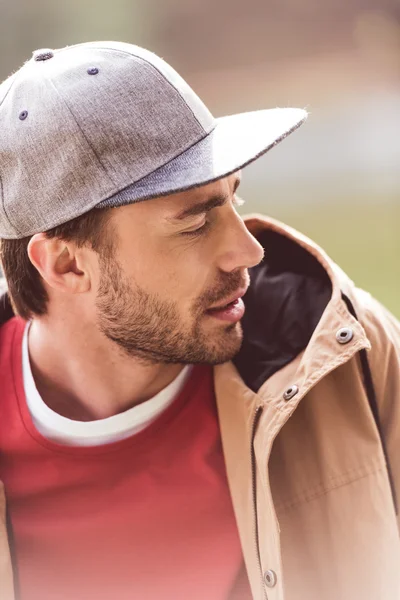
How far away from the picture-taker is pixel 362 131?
3770 mm

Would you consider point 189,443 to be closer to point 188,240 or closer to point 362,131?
point 188,240

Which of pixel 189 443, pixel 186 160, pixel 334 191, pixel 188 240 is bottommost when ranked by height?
pixel 334 191

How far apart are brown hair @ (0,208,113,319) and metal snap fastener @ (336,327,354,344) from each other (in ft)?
1.43

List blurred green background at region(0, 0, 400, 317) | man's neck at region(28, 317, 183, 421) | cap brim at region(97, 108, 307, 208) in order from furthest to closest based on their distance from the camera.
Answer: blurred green background at region(0, 0, 400, 317) < man's neck at region(28, 317, 183, 421) < cap brim at region(97, 108, 307, 208)

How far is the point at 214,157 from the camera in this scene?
3.82ft

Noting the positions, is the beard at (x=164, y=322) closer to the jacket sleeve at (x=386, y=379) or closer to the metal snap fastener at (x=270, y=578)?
the jacket sleeve at (x=386, y=379)

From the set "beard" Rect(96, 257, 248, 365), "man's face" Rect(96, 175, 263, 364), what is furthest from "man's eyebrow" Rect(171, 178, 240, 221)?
"beard" Rect(96, 257, 248, 365)

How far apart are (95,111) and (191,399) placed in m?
0.59

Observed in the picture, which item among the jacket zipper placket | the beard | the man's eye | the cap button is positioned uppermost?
the cap button

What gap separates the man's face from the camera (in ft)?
4.03

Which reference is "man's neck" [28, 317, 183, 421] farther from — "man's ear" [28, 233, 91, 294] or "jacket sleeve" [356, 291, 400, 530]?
"jacket sleeve" [356, 291, 400, 530]

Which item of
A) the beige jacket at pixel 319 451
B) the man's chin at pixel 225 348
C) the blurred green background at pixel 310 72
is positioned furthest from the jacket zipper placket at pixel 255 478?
the blurred green background at pixel 310 72

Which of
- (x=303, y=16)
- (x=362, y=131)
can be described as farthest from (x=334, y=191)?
(x=303, y=16)

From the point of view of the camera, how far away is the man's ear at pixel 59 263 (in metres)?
1.30
